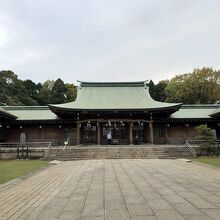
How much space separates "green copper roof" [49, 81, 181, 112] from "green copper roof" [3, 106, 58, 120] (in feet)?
11.2

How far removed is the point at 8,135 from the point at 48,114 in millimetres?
5338

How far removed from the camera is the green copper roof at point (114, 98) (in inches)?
1280

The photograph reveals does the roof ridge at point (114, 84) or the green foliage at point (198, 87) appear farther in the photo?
the green foliage at point (198, 87)

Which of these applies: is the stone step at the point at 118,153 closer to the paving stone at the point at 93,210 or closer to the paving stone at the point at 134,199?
the paving stone at the point at 134,199

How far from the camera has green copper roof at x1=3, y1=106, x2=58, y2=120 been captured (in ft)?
115

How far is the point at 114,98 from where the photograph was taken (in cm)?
3675

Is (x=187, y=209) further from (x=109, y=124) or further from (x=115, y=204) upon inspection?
(x=109, y=124)

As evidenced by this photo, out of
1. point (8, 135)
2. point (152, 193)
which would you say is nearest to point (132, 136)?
point (8, 135)

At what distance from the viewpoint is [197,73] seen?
56.3m

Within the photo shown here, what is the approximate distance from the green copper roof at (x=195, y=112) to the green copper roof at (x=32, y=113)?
14949 mm

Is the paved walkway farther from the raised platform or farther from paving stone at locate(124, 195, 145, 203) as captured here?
the raised platform

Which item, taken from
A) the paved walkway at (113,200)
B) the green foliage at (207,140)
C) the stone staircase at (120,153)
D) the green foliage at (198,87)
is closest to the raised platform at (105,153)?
the stone staircase at (120,153)

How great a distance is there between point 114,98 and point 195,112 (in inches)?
403

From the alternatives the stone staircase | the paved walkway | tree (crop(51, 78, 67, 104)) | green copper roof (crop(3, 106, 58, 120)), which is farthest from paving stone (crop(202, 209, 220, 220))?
tree (crop(51, 78, 67, 104))
